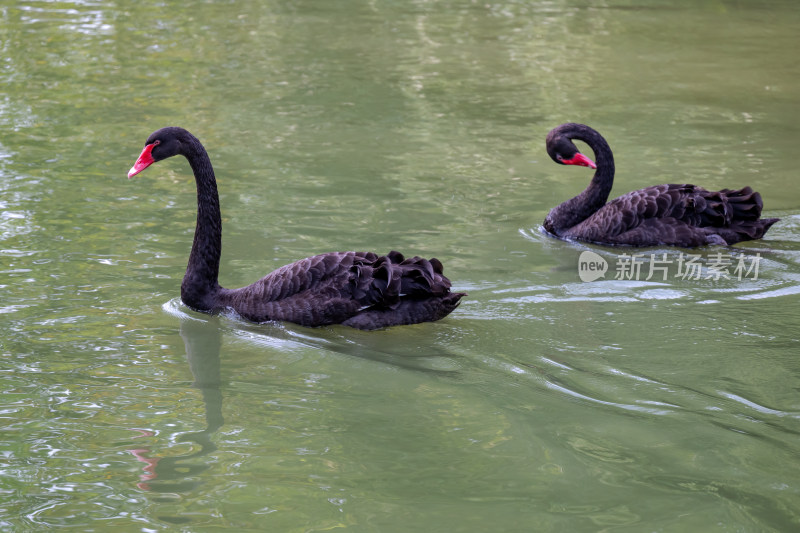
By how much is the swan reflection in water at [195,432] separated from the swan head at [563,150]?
297 centimetres

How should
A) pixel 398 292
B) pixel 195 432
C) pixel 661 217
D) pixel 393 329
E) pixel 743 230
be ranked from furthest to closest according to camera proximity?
pixel 661 217, pixel 743 230, pixel 393 329, pixel 398 292, pixel 195 432

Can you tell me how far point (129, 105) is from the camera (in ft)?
35.5

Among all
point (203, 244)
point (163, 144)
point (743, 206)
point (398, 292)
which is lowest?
point (398, 292)

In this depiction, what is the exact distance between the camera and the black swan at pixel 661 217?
705cm

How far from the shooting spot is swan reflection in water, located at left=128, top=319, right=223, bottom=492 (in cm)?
405

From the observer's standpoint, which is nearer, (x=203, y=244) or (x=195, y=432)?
(x=195, y=432)

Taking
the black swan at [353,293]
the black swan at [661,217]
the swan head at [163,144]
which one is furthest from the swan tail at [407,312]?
the black swan at [661,217]

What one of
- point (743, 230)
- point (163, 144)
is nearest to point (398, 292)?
point (163, 144)

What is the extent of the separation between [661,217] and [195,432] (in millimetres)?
3890

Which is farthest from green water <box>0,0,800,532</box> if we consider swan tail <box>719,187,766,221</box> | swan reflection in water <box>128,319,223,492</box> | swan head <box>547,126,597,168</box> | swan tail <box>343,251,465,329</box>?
swan head <box>547,126,597,168</box>

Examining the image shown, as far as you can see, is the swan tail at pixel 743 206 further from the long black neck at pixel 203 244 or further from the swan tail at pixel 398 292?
the long black neck at pixel 203 244

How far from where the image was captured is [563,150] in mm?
7609

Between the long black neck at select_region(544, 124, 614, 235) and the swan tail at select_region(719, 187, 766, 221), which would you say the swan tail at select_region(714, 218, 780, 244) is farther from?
the long black neck at select_region(544, 124, 614, 235)

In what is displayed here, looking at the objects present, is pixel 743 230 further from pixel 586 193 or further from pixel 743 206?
pixel 586 193
